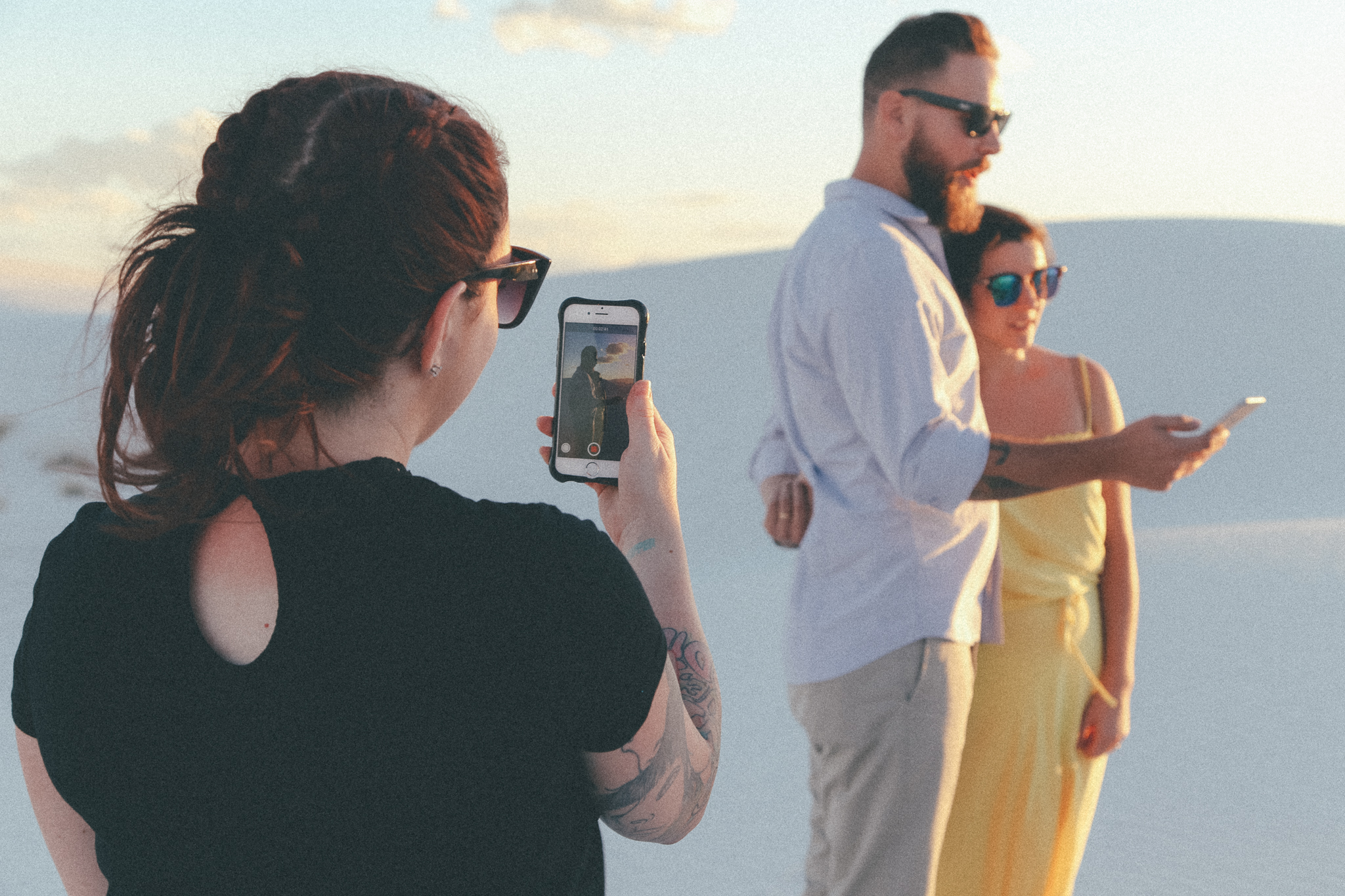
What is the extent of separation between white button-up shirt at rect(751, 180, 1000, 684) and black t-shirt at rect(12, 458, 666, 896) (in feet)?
4.46

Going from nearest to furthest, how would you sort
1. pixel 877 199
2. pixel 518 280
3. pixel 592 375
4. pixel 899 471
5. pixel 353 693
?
pixel 353 693 < pixel 518 280 < pixel 592 375 < pixel 899 471 < pixel 877 199

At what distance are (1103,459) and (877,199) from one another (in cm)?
75

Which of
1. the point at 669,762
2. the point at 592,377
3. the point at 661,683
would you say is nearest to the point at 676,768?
the point at 669,762

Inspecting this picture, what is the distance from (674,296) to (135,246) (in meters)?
21.6

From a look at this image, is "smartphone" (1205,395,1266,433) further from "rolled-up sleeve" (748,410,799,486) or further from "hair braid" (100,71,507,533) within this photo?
"hair braid" (100,71,507,533)

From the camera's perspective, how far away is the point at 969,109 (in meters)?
2.69

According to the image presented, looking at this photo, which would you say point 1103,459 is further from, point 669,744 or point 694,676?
point 669,744

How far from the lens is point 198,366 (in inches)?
45.5

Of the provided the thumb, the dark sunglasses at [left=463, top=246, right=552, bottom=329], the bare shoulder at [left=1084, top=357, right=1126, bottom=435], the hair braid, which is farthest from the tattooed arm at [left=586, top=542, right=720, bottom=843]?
the bare shoulder at [left=1084, top=357, right=1126, bottom=435]

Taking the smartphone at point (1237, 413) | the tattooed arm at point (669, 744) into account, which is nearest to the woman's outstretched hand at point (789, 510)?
the smartphone at point (1237, 413)

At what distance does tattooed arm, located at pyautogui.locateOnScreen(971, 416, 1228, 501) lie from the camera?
233 centimetres

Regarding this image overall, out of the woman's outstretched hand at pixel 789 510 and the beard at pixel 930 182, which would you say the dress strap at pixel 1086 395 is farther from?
the woman's outstretched hand at pixel 789 510

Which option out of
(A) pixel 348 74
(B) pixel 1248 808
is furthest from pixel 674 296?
(A) pixel 348 74

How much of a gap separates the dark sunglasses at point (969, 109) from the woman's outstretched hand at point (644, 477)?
56.7 inches
